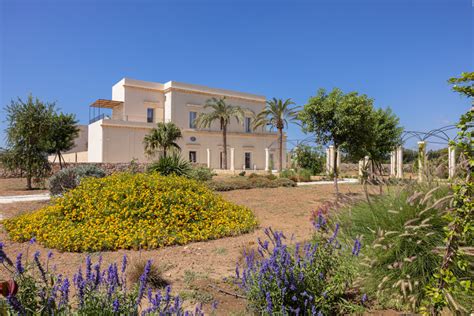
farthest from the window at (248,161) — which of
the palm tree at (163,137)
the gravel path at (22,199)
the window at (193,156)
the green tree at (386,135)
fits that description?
the gravel path at (22,199)

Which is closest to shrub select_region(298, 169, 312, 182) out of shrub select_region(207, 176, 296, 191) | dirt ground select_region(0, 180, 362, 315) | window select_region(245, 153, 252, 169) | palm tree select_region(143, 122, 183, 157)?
shrub select_region(207, 176, 296, 191)

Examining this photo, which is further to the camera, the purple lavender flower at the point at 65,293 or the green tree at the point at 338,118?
the green tree at the point at 338,118

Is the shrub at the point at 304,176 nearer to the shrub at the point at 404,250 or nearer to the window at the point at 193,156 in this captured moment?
the window at the point at 193,156

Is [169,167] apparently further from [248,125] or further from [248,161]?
[248,125]

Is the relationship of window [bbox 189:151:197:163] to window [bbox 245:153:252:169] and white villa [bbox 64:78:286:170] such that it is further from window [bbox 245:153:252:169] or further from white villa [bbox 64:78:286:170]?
window [bbox 245:153:252:169]

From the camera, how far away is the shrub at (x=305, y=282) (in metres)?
2.52

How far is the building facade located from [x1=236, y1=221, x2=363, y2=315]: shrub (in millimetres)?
29961

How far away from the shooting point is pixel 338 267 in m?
2.84

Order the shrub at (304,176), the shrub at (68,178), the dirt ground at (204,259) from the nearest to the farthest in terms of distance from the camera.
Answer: the dirt ground at (204,259)
the shrub at (68,178)
the shrub at (304,176)

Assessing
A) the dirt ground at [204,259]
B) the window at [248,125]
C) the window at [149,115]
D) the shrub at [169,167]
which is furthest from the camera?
the window at [248,125]

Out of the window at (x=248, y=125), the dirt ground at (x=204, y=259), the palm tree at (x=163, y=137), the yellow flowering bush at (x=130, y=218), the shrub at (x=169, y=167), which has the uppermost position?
the window at (x=248, y=125)

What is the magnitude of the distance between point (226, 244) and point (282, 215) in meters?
2.98

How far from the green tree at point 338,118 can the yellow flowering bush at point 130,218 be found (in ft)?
21.0

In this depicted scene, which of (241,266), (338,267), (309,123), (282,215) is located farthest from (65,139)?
(338,267)
